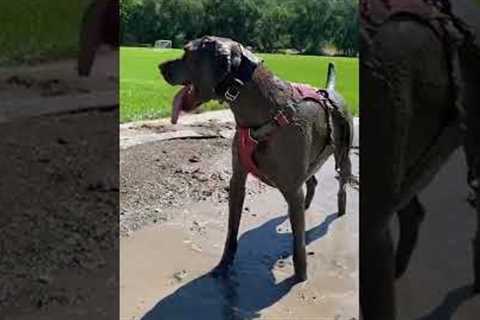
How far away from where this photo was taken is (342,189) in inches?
99.2

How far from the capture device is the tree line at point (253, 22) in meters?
2.35

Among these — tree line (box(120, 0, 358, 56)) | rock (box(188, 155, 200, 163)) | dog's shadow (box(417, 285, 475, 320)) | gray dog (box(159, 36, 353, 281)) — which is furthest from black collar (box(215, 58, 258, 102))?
dog's shadow (box(417, 285, 475, 320))

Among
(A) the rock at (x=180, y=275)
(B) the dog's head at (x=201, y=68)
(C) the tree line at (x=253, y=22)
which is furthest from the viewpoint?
(A) the rock at (x=180, y=275)

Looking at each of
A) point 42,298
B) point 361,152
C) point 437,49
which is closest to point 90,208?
point 42,298

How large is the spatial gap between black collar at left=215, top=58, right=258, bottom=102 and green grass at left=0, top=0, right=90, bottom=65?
47cm

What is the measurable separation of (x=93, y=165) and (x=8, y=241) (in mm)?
347

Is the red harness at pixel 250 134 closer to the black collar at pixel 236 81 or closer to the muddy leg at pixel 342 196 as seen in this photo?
the black collar at pixel 236 81

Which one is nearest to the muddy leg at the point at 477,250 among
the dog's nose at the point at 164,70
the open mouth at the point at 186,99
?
the open mouth at the point at 186,99

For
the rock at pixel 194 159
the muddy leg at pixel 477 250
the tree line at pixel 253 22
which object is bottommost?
the muddy leg at pixel 477 250

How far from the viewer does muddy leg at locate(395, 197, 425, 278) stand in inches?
93.9

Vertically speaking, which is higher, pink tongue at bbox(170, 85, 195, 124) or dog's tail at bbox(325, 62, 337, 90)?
dog's tail at bbox(325, 62, 337, 90)

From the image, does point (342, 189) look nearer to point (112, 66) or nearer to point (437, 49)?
point (437, 49)

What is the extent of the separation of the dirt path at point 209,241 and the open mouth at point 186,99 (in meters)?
0.12

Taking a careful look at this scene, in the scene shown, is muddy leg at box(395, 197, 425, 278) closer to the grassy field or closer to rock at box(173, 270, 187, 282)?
the grassy field
